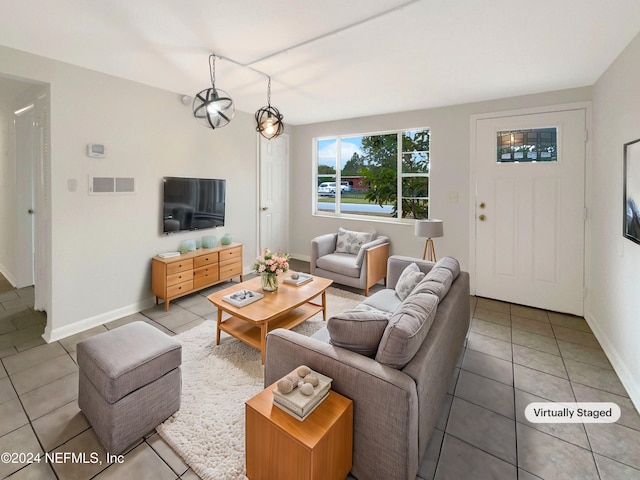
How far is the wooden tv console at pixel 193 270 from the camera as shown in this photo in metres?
3.66

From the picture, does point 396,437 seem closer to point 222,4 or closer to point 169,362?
point 169,362

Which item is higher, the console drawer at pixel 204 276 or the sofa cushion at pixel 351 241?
the sofa cushion at pixel 351 241

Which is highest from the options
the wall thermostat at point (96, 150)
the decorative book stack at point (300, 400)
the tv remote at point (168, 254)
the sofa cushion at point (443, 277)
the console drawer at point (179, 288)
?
the wall thermostat at point (96, 150)

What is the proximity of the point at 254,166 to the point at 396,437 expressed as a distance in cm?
448

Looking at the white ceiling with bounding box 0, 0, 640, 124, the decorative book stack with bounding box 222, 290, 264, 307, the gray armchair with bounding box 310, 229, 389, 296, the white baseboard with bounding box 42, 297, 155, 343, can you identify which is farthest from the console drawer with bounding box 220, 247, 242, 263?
the white ceiling with bounding box 0, 0, 640, 124

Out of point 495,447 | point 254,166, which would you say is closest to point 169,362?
point 495,447

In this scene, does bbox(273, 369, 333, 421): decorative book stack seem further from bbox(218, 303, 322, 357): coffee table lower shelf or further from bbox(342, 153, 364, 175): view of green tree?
bbox(342, 153, 364, 175): view of green tree

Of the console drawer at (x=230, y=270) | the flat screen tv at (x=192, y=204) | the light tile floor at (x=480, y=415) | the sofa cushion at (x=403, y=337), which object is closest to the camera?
the sofa cushion at (x=403, y=337)

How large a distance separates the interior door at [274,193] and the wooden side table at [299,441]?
4077 millimetres

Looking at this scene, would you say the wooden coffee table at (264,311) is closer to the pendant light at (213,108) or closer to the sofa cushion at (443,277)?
the sofa cushion at (443,277)

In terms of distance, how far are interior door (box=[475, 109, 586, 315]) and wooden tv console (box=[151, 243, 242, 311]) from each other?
3361 mm

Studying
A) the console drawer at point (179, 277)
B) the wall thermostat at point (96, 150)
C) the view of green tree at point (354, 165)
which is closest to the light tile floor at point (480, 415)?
the console drawer at point (179, 277)

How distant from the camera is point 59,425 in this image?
194 centimetres

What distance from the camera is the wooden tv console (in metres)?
3.66
